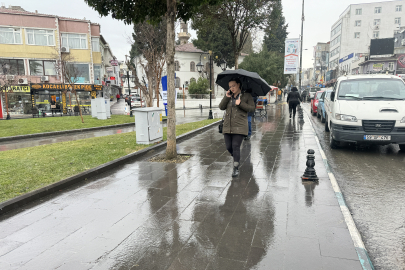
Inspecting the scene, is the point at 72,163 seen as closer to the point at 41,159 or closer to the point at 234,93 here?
the point at 41,159

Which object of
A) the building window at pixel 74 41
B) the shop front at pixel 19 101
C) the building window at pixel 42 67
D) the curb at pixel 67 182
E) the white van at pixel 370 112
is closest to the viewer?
the curb at pixel 67 182

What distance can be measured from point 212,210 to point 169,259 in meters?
1.27

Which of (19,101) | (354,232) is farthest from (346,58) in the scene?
(354,232)

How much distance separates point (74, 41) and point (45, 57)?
3.61m

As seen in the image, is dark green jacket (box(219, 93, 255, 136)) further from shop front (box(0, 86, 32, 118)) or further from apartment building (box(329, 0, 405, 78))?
apartment building (box(329, 0, 405, 78))

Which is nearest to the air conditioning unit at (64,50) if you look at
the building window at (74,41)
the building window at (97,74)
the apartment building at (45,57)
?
the apartment building at (45,57)

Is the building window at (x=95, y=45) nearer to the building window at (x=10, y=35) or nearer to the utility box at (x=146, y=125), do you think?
the building window at (x=10, y=35)

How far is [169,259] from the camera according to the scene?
283 cm

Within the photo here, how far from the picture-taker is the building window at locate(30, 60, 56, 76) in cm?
3000

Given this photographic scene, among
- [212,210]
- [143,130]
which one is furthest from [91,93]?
[212,210]

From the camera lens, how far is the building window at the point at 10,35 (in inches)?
1134

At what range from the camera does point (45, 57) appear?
30234 mm

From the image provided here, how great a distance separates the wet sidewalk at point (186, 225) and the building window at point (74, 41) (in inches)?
1194

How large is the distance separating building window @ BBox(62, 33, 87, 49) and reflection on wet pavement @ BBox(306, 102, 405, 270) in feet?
103
